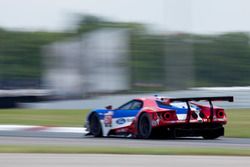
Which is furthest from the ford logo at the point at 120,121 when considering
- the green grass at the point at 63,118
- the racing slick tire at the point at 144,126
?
the green grass at the point at 63,118

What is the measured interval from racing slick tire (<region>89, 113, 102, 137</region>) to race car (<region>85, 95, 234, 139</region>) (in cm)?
65

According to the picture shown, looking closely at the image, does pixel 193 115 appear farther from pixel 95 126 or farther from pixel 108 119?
pixel 95 126

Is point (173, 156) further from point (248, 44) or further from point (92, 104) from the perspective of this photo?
point (248, 44)

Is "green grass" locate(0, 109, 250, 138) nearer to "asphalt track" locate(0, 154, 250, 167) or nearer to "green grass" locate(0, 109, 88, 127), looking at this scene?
"green grass" locate(0, 109, 88, 127)

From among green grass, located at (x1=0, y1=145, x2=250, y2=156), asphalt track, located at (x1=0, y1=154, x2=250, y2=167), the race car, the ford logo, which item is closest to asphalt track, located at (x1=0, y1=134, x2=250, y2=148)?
the race car

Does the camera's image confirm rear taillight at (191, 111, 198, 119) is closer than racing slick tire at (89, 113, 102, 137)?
Yes

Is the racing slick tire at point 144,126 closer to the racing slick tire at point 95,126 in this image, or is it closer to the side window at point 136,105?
the side window at point 136,105

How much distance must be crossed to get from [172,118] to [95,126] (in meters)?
2.11

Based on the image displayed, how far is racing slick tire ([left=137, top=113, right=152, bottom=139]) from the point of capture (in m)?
14.8

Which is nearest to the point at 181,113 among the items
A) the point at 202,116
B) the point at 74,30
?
the point at 202,116

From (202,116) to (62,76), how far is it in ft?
52.7

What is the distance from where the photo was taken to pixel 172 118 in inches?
579

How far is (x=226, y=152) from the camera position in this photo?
36.3 feet

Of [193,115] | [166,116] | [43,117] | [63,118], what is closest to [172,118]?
[166,116]
